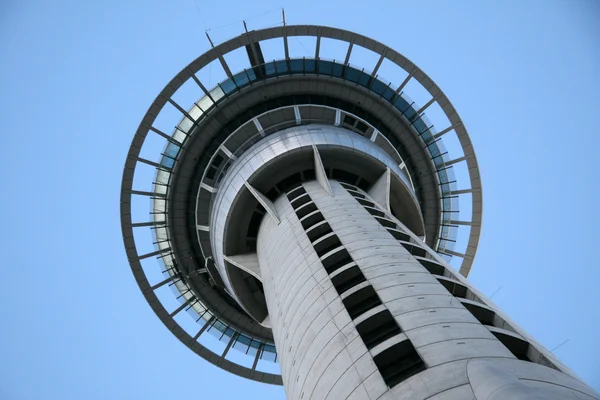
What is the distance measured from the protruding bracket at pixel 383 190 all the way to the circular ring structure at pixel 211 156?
230 inches

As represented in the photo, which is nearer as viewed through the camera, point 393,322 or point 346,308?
point 393,322

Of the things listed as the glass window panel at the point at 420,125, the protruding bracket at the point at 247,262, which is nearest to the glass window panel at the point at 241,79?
the protruding bracket at the point at 247,262

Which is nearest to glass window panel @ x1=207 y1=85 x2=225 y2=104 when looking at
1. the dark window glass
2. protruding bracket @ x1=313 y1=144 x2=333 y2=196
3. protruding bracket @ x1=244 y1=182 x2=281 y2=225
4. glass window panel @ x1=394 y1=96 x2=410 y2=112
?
protruding bracket @ x1=244 y1=182 x2=281 y2=225

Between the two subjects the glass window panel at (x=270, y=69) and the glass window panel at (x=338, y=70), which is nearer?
the glass window panel at (x=270, y=69)

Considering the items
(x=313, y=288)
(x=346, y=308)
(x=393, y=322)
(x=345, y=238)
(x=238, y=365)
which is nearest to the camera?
(x=393, y=322)

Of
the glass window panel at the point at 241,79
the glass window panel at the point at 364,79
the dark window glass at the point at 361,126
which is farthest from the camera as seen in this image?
the glass window panel at the point at 364,79

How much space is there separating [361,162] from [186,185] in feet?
40.6

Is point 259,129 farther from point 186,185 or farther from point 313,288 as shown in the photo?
point 313,288

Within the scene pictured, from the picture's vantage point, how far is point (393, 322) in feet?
44.8

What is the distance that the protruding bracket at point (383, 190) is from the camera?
89.9ft

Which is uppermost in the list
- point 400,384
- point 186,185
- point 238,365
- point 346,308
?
point 186,185

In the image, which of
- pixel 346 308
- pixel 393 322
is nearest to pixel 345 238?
pixel 346 308

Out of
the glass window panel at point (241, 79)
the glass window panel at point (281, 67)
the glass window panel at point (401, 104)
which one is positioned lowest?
the glass window panel at point (401, 104)

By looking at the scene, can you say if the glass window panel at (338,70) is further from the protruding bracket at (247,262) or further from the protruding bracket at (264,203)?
the protruding bracket at (247,262)
